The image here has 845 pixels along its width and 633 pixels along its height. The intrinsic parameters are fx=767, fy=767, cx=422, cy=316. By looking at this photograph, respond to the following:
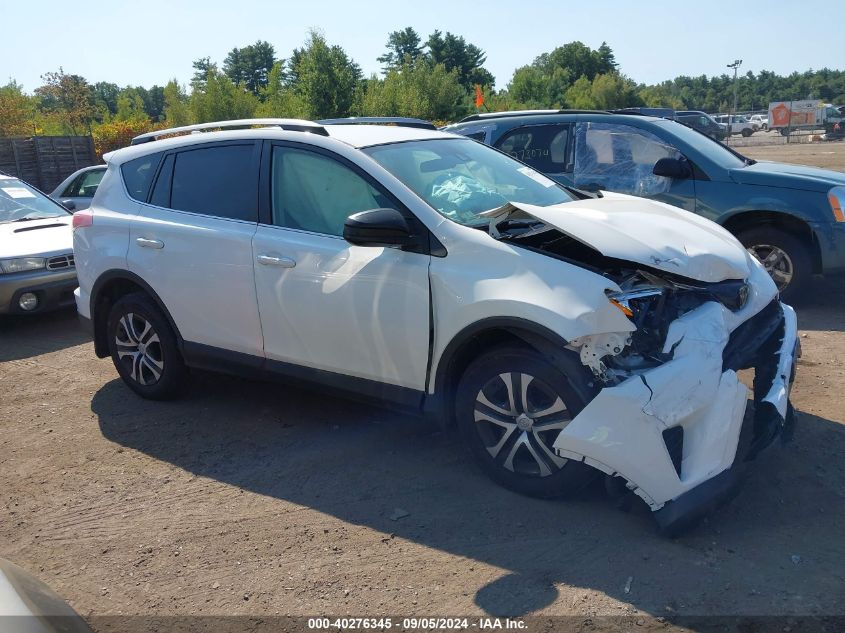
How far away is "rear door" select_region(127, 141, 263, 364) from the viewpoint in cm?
458

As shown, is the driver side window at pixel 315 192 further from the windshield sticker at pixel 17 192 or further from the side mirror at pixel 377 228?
the windshield sticker at pixel 17 192

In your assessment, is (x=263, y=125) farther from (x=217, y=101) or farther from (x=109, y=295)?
(x=217, y=101)

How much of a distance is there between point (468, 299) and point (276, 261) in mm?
1271

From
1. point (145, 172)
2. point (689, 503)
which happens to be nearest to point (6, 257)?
point (145, 172)

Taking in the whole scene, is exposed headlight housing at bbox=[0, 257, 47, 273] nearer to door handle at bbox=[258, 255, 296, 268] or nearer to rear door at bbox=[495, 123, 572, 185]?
door handle at bbox=[258, 255, 296, 268]

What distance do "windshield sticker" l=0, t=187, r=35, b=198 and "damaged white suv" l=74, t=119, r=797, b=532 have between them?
439cm

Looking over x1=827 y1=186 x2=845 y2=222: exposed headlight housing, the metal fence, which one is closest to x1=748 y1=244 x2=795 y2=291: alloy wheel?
x1=827 y1=186 x2=845 y2=222: exposed headlight housing

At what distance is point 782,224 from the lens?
6.85 meters

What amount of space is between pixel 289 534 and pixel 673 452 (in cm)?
179

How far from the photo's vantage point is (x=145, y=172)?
5262 mm

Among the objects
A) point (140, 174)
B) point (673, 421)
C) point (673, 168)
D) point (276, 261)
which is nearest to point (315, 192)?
point (276, 261)

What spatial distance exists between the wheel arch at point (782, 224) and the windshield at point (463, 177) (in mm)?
2791

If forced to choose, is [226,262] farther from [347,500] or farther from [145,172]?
[347,500]

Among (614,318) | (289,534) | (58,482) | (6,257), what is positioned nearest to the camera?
(614,318)
